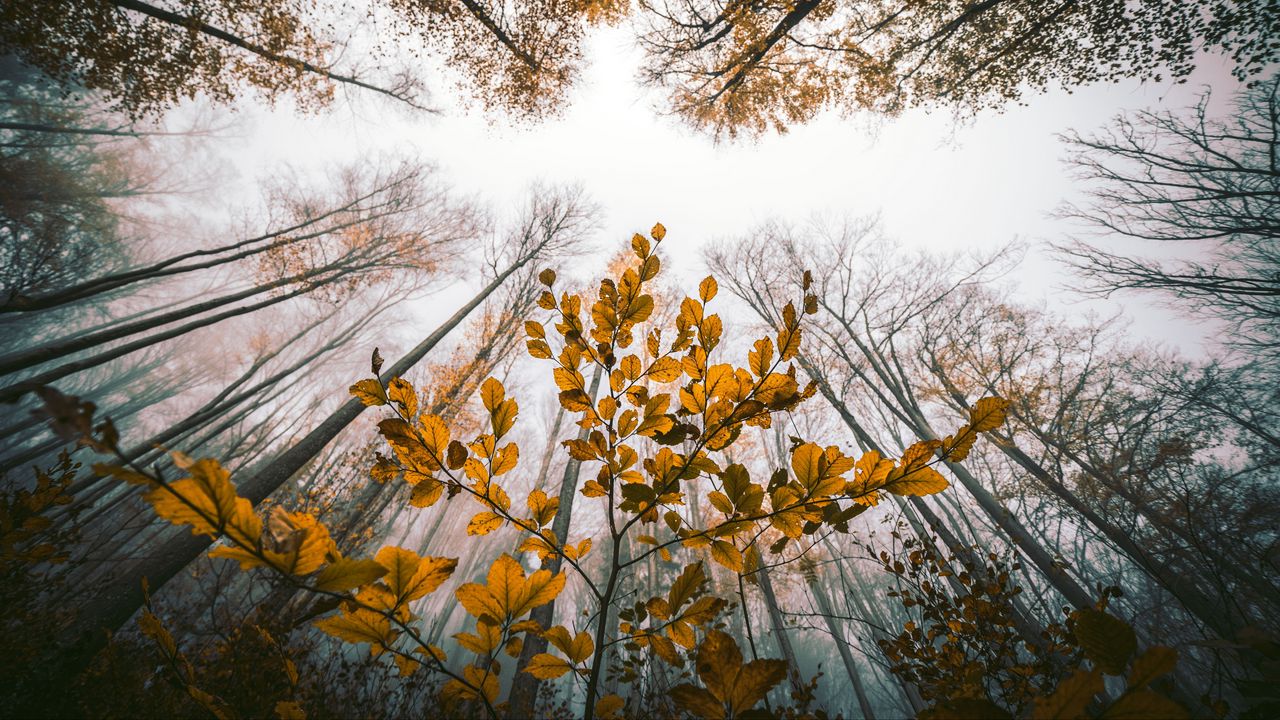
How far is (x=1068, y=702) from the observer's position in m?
0.54

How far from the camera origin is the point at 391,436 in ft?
2.93

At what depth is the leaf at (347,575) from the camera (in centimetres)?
63

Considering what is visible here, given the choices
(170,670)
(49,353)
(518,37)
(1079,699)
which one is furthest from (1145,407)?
(49,353)

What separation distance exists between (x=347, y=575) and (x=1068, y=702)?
105cm

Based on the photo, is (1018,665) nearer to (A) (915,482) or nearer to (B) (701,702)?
(A) (915,482)

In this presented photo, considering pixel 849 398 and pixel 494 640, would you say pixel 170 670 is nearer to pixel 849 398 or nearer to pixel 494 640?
pixel 494 640

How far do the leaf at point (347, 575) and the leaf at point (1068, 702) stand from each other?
965 millimetres

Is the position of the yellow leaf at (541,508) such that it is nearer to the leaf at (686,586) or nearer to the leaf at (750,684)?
the leaf at (686,586)

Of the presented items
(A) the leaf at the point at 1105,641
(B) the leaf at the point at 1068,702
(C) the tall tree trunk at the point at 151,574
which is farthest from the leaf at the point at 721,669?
(C) the tall tree trunk at the point at 151,574

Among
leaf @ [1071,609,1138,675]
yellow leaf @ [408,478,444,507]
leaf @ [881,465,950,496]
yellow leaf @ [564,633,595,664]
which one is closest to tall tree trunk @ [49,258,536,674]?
yellow leaf @ [408,478,444,507]

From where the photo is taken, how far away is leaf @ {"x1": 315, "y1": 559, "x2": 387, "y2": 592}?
2.06 ft

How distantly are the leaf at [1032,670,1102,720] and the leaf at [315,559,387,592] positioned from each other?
38.0 inches

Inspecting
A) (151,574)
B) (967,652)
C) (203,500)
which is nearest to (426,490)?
(203,500)

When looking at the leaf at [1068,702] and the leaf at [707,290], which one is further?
the leaf at [707,290]
